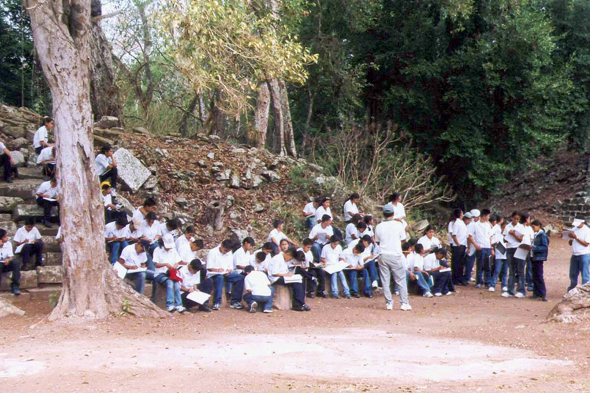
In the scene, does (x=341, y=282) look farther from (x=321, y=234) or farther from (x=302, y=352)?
(x=302, y=352)

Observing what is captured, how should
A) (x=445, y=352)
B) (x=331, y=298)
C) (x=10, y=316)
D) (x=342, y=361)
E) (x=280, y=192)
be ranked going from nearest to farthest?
(x=342, y=361)
(x=445, y=352)
(x=10, y=316)
(x=331, y=298)
(x=280, y=192)

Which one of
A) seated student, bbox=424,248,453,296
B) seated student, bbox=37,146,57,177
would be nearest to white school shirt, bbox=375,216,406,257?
seated student, bbox=424,248,453,296

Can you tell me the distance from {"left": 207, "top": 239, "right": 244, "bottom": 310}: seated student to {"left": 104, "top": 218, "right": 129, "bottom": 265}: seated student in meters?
2.08

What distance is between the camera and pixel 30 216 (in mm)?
13289

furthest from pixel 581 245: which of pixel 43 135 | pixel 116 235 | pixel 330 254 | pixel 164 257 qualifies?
pixel 43 135

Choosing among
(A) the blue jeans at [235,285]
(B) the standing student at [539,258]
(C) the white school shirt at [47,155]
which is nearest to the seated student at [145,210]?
(A) the blue jeans at [235,285]

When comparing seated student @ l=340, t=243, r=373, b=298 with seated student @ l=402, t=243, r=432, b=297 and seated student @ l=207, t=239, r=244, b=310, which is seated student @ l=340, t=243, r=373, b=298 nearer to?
seated student @ l=402, t=243, r=432, b=297

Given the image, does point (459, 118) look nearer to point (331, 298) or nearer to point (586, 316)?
point (331, 298)

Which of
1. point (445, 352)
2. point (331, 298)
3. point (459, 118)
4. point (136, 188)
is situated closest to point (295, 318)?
point (331, 298)

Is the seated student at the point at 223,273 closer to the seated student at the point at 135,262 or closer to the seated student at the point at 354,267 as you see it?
the seated student at the point at 135,262

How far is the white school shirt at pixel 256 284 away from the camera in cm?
1084

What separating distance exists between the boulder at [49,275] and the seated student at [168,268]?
230 centimetres

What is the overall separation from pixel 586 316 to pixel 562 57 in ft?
63.0

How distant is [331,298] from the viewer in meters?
12.7
